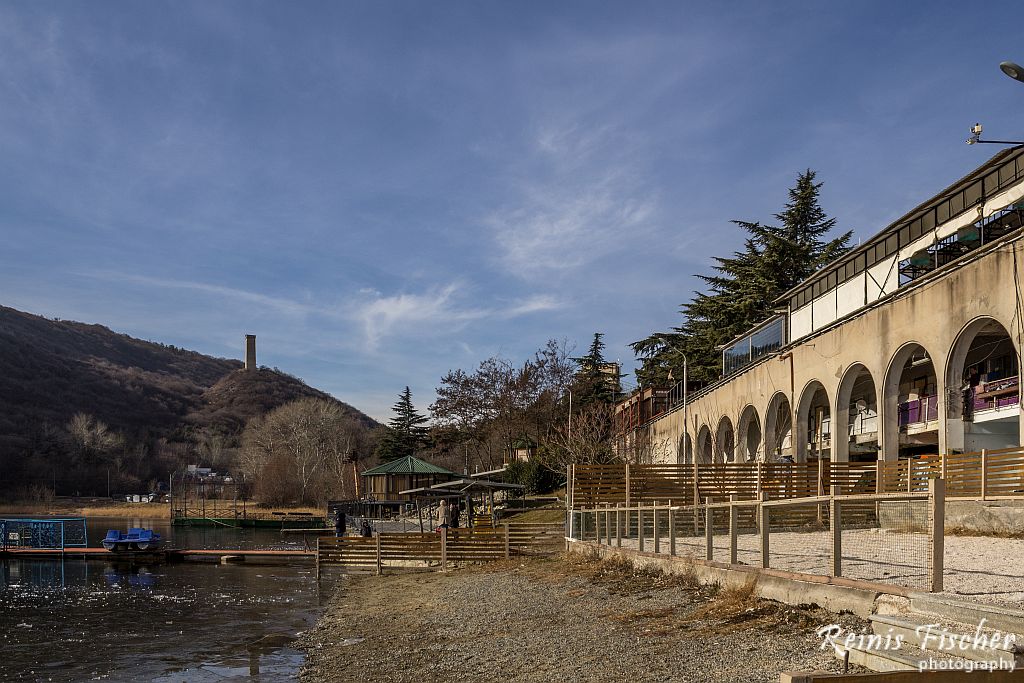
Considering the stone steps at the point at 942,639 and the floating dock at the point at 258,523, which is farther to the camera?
the floating dock at the point at 258,523

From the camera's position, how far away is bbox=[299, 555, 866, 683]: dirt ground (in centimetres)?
1091

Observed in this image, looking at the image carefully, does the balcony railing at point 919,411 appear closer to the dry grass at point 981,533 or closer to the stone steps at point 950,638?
the dry grass at point 981,533

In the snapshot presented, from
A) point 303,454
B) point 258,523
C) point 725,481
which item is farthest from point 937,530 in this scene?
point 303,454

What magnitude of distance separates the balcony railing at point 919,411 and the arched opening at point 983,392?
61.8 inches

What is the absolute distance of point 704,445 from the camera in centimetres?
6103

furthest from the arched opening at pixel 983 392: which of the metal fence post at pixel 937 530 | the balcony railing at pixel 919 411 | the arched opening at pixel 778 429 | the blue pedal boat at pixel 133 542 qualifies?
the blue pedal boat at pixel 133 542

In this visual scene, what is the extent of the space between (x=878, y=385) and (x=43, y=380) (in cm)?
18672

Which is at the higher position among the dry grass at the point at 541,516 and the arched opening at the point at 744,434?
the arched opening at the point at 744,434

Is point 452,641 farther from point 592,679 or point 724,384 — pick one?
point 724,384

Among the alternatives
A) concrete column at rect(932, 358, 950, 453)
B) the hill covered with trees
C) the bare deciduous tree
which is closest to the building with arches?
concrete column at rect(932, 358, 950, 453)

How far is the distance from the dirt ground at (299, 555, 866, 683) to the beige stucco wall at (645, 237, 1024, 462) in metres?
12.0

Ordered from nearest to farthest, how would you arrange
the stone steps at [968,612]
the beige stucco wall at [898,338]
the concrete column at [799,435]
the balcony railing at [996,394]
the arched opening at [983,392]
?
1. the stone steps at [968,612]
2. the beige stucco wall at [898,338]
3. the arched opening at [983,392]
4. the balcony railing at [996,394]
5. the concrete column at [799,435]

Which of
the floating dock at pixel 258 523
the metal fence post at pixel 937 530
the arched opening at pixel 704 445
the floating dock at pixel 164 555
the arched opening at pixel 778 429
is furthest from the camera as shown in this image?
the floating dock at pixel 258 523

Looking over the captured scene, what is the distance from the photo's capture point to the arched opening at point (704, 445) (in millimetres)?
57997
